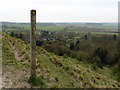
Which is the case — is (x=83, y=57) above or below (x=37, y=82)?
below

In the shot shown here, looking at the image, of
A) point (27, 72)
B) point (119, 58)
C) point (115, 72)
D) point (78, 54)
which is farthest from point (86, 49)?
point (27, 72)

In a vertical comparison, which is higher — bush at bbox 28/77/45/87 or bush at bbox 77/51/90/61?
bush at bbox 28/77/45/87

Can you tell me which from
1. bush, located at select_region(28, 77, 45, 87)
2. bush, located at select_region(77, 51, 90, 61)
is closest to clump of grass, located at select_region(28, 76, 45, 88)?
bush, located at select_region(28, 77, 45, 87)

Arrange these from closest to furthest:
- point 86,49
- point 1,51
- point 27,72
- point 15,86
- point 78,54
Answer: point 15,86
point 27,72
point 1,51
point 78,54
point 86,49

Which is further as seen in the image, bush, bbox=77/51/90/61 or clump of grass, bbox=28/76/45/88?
bush, bbox=77/51/90/61

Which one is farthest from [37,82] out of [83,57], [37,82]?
[83,57]

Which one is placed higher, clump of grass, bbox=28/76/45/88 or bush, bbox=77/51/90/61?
clump of grass, bbox=28/76/45/88

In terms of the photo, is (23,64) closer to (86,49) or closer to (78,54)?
(78,54)

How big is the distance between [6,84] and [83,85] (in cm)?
380

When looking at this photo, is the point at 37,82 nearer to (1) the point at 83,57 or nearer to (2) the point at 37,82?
(2) the point at 37,82

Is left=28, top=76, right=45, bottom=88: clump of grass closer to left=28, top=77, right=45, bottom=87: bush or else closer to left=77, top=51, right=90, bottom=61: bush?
left=28, top=77, right=45, bottom=87: bush

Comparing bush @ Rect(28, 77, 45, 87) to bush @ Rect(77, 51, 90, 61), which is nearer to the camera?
bush @ Rect(28, 77, 45, 87)

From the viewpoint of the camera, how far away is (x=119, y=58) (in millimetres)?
37219

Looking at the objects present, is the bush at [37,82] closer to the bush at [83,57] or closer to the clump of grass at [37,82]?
the clump of grass at [37,82]
